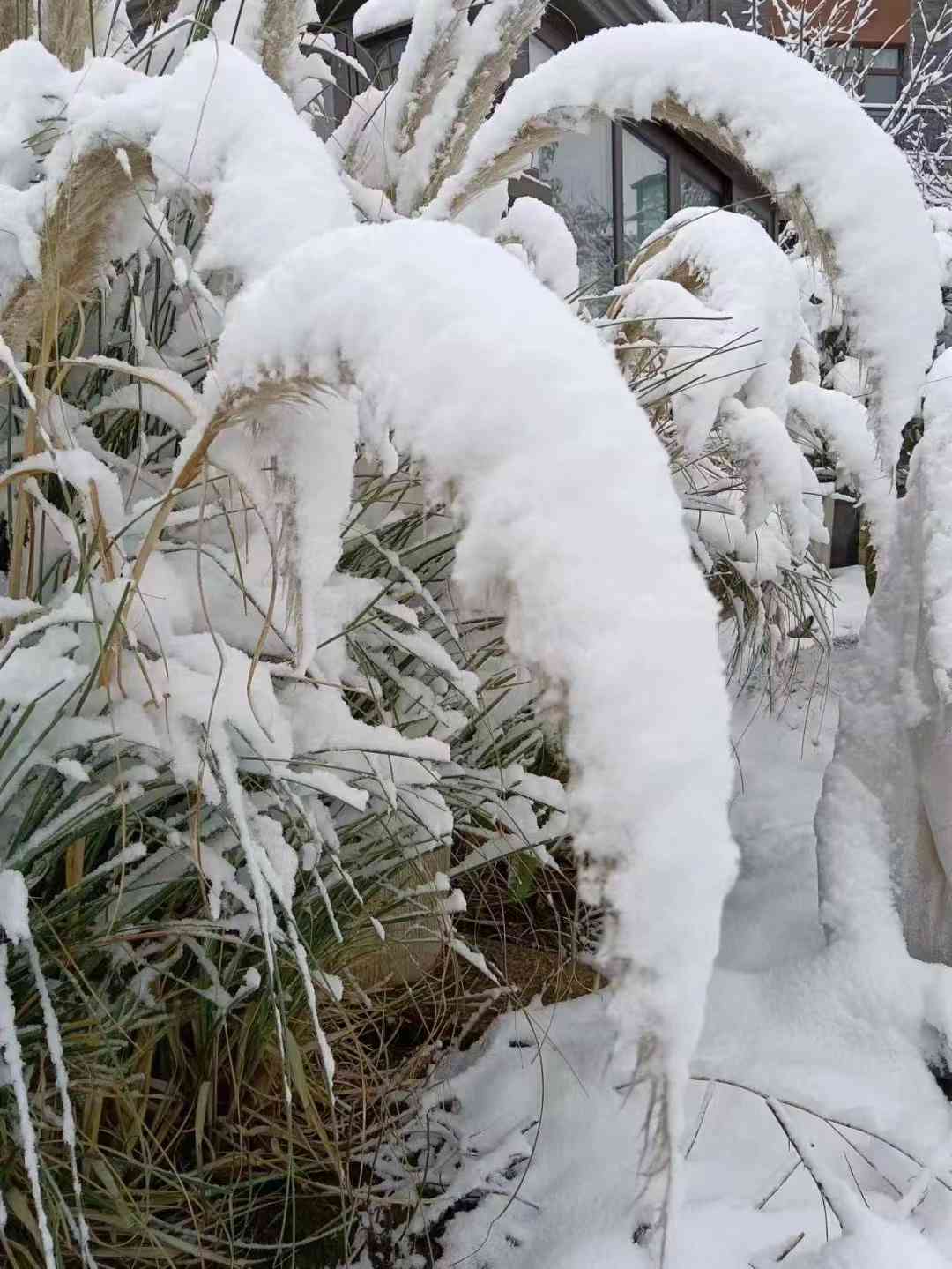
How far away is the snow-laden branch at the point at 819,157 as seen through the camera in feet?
1.79

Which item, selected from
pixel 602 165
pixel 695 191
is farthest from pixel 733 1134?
pixel 695 191

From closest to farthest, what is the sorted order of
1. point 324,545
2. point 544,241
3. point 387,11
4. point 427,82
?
point 324,545 → point 427,82 → point 544,241 → point 387,11

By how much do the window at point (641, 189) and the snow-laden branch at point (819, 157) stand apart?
356 centimetres

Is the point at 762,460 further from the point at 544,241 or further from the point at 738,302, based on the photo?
the point at 544,241

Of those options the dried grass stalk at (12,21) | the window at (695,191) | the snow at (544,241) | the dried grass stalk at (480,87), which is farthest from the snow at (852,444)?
the window at (695,191)

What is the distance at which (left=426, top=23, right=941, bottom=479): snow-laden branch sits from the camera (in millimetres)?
547

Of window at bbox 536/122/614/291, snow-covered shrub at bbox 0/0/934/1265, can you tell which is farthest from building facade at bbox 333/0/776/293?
snow-covered shrub at bbox 0/0/934/1265

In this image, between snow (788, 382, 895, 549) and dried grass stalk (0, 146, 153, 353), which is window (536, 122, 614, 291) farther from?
dried grass stalk (0, 146, 153, 353)

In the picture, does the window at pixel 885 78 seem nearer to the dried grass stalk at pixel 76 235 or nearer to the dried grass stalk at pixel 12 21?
the dried grass stalk at pixel 12 21

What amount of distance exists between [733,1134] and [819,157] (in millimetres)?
646

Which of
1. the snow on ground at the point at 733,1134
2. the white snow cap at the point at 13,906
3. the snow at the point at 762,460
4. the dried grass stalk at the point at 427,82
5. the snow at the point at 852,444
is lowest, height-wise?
the snow on ground at the point at 733,1134

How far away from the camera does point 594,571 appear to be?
21 cm

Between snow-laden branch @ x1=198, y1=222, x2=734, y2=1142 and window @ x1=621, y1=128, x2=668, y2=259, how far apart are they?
4.07 meters

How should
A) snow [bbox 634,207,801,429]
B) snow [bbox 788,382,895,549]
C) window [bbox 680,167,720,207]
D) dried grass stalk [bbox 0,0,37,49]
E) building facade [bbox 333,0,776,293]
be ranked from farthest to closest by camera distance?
window [bbox 680,167,720,207], building facade [bbox 333,0,776,293], snow [bbox 788,382,895,549], snow [bbox 634,207,801,429], dried grass stalk [bbox 0,0,37,49]
